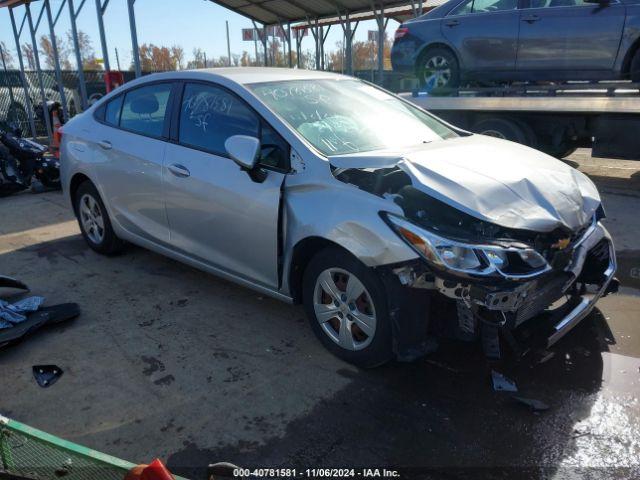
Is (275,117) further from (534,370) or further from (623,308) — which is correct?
(623,308)

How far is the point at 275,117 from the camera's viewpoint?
3.39m

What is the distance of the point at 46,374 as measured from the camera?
3203 mm

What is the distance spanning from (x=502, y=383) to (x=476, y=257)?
885 mm

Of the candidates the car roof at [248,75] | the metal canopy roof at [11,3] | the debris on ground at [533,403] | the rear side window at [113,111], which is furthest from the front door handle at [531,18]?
the metal canopy roof at [11,3]

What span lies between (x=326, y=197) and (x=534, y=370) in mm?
1591

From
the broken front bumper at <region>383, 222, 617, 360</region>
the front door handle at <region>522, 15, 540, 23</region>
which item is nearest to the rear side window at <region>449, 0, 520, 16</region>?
the front door handle at <region>522, 15, 540, 23</region>

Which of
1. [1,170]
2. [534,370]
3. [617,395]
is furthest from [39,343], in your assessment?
[1,170]

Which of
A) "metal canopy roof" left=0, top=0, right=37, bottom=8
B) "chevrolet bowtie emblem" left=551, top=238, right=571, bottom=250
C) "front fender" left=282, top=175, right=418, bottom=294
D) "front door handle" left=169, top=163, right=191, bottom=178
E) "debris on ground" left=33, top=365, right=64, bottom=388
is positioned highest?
"metal canopy roof" left=0, top=0, right=37, bottom=8

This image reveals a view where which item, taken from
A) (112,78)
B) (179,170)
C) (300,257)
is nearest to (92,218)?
(179,170)

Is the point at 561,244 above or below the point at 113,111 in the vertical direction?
below

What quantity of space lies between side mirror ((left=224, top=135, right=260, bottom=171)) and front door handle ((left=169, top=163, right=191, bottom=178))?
2.26 ft

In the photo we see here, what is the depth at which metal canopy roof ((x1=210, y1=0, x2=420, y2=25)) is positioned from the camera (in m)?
13.2

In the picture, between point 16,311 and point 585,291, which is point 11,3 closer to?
point 16,311

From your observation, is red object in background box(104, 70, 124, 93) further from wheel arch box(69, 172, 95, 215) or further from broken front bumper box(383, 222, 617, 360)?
broken front bumper box(383, 222, 617, 360)
